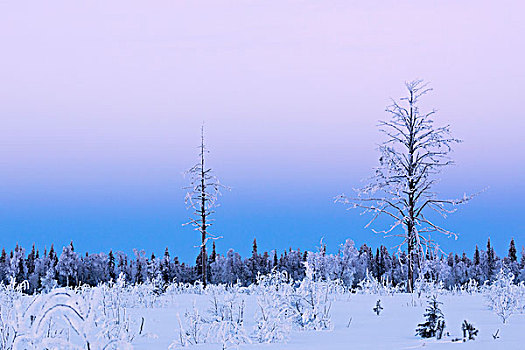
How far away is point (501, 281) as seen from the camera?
37.1 feet

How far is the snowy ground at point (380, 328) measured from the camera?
276 inches

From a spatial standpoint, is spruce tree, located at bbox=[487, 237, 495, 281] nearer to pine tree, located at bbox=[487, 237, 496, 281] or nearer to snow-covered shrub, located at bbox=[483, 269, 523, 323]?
pine tree, located at bbox=[487, 237, 496, 281]

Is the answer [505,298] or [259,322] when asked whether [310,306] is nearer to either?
[259,322]

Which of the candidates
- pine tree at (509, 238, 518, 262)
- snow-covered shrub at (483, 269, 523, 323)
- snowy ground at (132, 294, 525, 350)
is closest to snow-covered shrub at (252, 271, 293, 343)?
snowy ground at (132, 294, 525, 350)

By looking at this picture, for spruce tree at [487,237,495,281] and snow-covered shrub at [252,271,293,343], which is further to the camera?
spruce tree at [487,237,495,281]

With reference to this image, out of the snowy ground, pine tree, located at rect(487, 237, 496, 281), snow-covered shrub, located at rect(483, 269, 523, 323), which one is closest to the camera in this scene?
the snowy ground

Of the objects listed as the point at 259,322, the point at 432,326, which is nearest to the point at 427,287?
the point at 432,326

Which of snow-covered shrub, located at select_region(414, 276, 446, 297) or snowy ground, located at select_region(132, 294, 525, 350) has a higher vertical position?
snow-covered shrub, located at select_region(414, 276, 446, 297)

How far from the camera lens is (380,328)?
29.9 feet

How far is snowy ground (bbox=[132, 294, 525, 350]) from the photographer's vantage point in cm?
701

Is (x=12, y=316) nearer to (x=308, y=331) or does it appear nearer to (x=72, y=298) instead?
(x=72, y=298)

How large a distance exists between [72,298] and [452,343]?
4522 mm

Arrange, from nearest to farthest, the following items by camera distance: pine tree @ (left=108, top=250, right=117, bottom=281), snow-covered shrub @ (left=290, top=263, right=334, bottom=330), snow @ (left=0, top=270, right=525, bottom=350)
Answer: snow @ (left=0, top=270, right=525, bottom=350) → snow-covered shrub @ (left=290, top=263, right=334, bottom=330) → pine tree @ (left=108, top=250, right=117, bottom=281)

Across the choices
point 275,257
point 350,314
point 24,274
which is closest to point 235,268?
point 275,257
